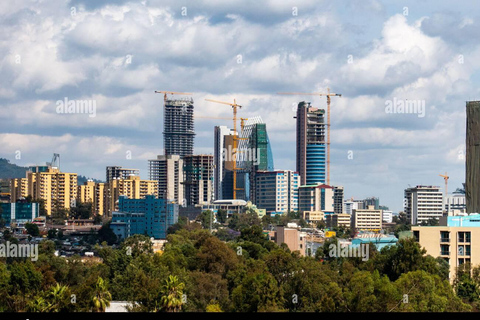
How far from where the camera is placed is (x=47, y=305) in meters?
45.9

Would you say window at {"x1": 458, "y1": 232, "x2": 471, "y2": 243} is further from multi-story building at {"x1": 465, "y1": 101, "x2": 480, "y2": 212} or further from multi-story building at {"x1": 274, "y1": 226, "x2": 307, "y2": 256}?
multi-story building at {"x1": 465, "y1": 101, "x2": 480, "y2": 212}

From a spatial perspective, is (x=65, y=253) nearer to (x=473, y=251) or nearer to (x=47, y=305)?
(x=473, y=251)

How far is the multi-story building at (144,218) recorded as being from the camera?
17300cm

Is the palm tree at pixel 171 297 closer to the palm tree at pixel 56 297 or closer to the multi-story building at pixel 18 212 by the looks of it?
the palm tree at pixel 56 297

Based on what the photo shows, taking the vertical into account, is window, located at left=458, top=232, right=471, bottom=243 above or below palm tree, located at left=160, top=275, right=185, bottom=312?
above

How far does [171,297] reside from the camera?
1896 inches

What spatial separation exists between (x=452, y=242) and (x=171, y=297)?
35.9 meters

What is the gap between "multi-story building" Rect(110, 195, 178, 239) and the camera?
17300 centimetres

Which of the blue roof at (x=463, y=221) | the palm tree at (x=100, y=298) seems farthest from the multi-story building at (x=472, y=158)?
the palm tree at (x=100, y=298)

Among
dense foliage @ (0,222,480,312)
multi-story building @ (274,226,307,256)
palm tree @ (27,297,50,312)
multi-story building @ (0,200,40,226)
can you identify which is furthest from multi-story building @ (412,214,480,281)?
multi-story building @ (0,200,40,226)

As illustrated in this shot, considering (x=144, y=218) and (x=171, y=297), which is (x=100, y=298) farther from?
(x=144, y=218)

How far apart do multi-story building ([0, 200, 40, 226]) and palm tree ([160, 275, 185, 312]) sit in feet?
473

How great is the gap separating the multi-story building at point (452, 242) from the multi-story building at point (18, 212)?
12501cm

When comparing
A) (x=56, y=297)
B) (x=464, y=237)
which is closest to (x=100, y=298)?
(x=56, y=297)
